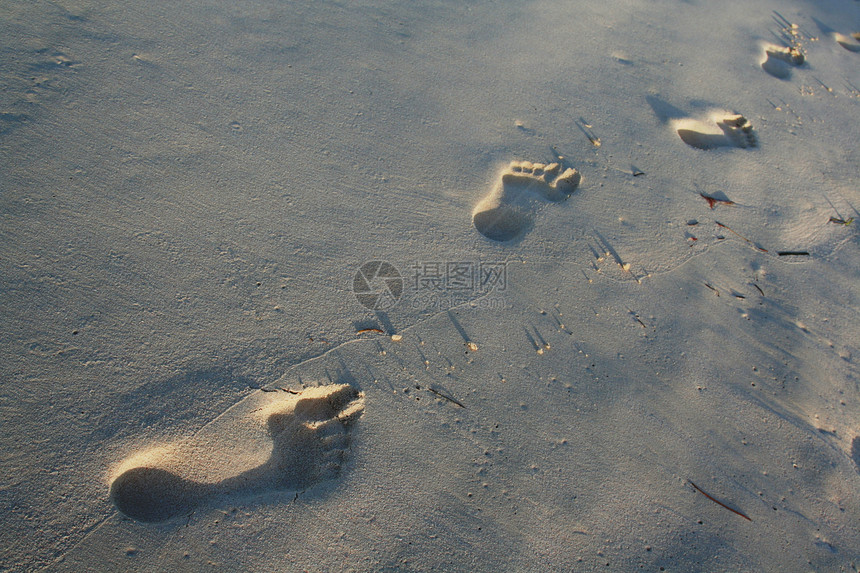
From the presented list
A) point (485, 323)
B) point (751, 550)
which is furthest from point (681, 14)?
point (751, 550)

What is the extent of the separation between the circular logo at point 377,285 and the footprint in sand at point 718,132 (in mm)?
2851

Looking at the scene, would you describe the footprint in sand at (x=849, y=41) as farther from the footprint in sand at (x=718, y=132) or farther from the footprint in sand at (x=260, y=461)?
the footprint in sand at (x=260, y=461)

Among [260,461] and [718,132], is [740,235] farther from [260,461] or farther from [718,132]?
[260,461]

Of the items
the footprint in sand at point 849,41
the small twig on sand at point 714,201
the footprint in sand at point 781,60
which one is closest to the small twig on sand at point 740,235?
the small twig on sand at point 714,201

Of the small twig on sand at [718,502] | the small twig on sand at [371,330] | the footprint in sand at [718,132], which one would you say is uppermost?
the footprint in sand at [718,132]

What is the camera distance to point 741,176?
11.5 ft

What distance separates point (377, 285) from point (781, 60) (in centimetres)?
476

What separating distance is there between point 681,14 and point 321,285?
183 inches

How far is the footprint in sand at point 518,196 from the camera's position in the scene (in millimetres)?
3092

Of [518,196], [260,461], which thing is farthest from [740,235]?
[260,461]

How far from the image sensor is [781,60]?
167 inches

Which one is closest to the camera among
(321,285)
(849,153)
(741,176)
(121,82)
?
(321,285)

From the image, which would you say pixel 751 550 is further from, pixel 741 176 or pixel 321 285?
pixel 321 285

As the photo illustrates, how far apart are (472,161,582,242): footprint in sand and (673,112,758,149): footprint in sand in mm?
1238
